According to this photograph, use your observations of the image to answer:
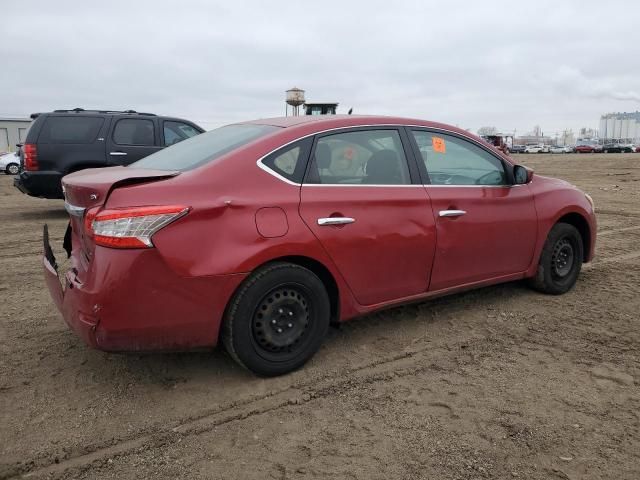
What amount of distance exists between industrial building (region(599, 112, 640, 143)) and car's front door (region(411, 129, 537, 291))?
13797cm

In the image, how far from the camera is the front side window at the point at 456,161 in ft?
12.9

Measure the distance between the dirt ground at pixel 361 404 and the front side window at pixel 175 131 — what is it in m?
6.00

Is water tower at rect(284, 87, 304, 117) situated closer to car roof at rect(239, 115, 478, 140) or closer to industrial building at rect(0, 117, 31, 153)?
car roof at rect(239, 115, 478, 140)

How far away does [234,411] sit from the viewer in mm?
2895

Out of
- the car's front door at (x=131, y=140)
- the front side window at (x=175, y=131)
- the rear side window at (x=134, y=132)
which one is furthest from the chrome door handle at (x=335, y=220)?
the front side window at (x=175, y=131)

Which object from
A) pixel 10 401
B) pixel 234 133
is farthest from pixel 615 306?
pixel 10 401

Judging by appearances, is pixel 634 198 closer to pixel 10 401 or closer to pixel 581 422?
pixel 581 422

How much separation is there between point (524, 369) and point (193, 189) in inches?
90.2

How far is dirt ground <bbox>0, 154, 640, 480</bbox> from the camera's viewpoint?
2.46 m

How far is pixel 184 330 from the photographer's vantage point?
2.90 m

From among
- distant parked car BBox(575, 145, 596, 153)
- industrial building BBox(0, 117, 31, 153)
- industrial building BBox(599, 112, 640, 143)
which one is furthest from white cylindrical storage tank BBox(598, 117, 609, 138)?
industrial building BBox(0, 117, 31, 153)

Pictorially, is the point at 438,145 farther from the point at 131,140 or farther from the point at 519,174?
the point at 131,140

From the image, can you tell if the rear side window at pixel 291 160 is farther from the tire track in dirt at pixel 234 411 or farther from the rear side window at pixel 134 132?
the rear side window at pixel 134 132

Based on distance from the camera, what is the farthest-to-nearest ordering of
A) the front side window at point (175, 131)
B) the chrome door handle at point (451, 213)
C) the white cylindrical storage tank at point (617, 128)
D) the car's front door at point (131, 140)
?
the white cylindrical storage tank at point (617, 128) < the front side window at point (175, 131) < the car's front door at point (131, 140) < the chrome door handle at point (451, 213)
